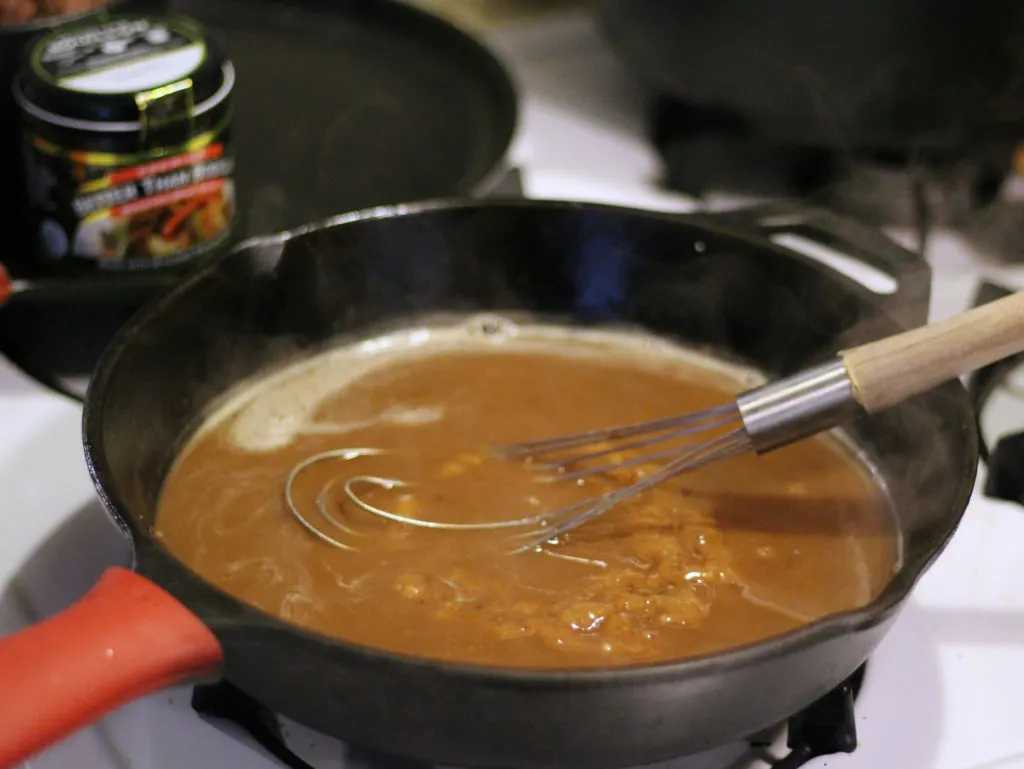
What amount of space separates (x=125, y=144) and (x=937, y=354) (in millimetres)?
567

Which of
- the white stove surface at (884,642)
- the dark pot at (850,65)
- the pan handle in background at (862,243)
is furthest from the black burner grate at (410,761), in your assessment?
the dark pot at (850,65)

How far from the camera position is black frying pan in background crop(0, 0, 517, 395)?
0.82 m

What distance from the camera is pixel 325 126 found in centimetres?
111

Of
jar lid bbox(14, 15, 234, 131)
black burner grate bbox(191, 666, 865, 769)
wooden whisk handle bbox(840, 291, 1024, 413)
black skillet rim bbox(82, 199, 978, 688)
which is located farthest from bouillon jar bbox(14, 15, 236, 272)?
wooden whisk handle bbox(840, 291, 1024, 413)

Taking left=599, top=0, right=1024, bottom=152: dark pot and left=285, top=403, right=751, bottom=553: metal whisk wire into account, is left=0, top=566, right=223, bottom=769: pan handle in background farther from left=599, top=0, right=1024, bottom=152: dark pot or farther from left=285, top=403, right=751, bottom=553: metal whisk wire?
left=599, top=0, right=1024, bottom=152: dark pot

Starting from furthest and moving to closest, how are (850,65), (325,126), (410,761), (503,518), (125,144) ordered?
(325,126) → (850,65) → (125,144) → (503,518) → (410,761)

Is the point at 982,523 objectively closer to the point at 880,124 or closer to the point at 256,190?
the point at 880,124

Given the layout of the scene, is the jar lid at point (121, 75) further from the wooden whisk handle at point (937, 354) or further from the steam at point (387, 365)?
the wooden whisk handle at point (937, 354)

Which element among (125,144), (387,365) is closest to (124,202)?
(125,144)

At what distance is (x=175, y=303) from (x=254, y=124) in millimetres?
439

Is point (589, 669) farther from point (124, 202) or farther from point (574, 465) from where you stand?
point (124, 202)

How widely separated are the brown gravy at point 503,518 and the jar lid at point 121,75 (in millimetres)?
214

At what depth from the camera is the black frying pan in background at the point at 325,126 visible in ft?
2.70

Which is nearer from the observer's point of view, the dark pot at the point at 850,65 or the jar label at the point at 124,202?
the jar label at the point at 124,202
